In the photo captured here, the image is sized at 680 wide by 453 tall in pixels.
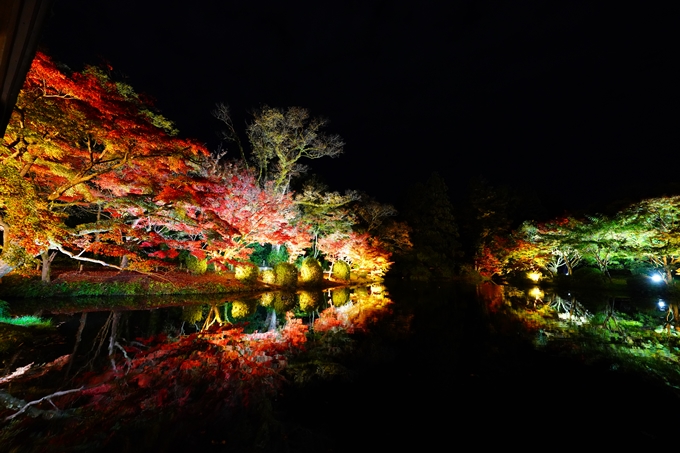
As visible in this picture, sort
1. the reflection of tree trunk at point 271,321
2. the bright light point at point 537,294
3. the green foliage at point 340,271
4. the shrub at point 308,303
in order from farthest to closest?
the green foliage at point 340,271
the bright light point at point 537,294
the shrub at point 308,303
the reflection of tree trunk at point 271,321

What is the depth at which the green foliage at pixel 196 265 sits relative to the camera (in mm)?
14999

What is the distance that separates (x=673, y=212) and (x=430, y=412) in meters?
19.1

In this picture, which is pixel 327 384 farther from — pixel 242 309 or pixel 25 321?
pixel 25 321

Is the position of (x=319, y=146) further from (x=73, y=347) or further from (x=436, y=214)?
(x=436, y=214)

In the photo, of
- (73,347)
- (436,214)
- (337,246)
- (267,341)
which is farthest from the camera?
(436,214)

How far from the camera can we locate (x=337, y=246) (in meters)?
20.6

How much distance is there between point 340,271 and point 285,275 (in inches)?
225

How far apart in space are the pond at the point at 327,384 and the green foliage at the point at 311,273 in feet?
30.8

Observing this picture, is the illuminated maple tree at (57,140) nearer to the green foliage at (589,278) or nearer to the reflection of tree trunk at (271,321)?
the reflection of tree trunk at (271,321)

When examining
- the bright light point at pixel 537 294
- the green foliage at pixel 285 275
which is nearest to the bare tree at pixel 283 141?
the green foliage at pixel 285 275

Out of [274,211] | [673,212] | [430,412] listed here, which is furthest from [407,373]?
[673,212]

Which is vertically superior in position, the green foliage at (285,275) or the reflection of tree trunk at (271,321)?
the green foliage at (285,275)

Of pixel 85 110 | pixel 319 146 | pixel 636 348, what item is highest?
pixel 319 146

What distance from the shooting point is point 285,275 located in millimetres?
16219
